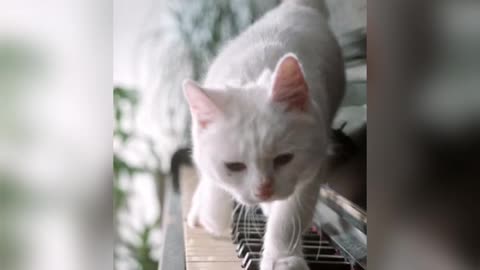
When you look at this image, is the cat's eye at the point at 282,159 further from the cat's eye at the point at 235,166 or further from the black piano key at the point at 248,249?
the black piano key at the point at 248,249

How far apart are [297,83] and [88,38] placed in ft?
1.33

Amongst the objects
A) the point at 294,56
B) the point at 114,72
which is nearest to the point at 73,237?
the point at 114,72

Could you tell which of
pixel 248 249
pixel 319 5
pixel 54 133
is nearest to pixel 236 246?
pixel 248 249

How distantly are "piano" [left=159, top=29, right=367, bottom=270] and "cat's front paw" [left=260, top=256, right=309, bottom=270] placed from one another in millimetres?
13

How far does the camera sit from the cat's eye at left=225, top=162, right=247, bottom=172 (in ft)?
3.58

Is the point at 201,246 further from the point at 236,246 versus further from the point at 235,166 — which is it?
the point at 235,166

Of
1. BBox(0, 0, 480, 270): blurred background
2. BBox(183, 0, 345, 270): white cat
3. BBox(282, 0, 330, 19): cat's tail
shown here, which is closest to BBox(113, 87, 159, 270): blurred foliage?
BBox(0, 0, 480, 270): blurred background

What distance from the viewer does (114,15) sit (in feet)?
3.51

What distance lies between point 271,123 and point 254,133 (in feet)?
0.13

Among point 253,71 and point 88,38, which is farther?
point 253,71

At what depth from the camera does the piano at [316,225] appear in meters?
1.12

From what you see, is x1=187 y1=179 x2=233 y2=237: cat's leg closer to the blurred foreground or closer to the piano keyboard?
the piano keyboard

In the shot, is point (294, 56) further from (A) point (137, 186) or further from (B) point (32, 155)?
(B) point (32, 155)

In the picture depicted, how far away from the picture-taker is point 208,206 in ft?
3.72
